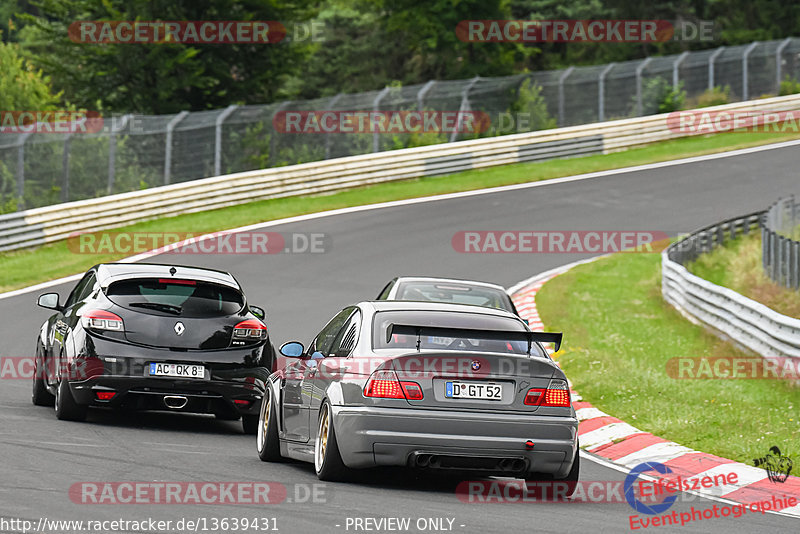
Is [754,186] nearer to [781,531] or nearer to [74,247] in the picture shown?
[74,247]

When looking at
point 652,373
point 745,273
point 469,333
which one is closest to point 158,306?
point 469,333

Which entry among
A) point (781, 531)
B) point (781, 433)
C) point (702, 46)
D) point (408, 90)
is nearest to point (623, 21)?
point (702, 46)

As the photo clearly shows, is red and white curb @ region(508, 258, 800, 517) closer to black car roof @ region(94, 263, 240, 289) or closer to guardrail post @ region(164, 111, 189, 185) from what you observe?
black car roof @ region(94, 263, 240, 289)

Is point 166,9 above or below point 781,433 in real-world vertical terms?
above

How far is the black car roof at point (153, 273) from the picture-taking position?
37.6 ft

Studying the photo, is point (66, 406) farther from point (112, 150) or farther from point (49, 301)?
point (112, 150)

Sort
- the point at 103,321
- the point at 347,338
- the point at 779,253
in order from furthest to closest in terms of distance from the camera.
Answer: the point at 779,253 < the point at 103,321 < the point at 347,338

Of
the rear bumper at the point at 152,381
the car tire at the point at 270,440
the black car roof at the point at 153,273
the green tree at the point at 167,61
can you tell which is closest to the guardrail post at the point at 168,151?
the green tree at the point at 167,61

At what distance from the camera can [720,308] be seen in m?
17.1

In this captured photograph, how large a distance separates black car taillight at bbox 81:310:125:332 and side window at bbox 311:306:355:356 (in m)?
2.02

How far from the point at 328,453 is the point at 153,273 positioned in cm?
386

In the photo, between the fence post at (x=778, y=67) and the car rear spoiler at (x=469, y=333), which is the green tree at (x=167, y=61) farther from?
the car rear spoiler at (x=469, y=333)

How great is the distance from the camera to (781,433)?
11.0 meters

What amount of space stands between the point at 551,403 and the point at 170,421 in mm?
4910
